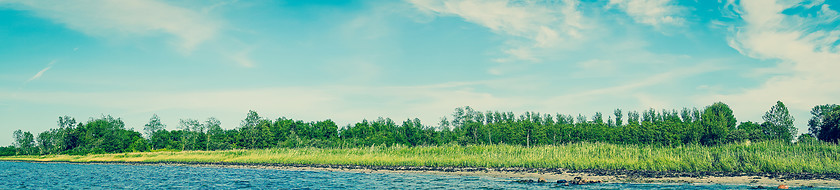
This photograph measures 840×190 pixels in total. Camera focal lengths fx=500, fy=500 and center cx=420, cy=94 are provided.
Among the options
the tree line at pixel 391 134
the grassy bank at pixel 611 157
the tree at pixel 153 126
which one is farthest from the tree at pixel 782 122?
the tree at pixel 153 126

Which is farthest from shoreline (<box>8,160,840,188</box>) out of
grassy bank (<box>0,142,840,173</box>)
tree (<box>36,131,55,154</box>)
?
tree (<box>36,131,55,154</box>)

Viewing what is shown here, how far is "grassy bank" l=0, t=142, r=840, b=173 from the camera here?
3300 centimetres

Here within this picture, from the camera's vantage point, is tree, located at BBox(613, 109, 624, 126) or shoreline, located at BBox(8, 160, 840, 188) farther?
tree, located at BBox(613, 109, 624, 126)

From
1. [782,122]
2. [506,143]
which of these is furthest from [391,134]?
[782,122]

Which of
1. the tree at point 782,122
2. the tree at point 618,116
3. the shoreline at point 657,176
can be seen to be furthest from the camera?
the tree at point 618,116

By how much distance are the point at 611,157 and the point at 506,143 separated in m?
80.1

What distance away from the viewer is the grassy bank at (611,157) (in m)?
33.0

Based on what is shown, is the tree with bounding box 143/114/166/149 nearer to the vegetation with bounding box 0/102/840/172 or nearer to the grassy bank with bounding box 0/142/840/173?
the vegetation with bounding box 0/102/840/172

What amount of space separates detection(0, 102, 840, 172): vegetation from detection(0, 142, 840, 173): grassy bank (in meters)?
0.09

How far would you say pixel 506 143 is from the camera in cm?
12162

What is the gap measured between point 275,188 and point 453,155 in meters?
23.9

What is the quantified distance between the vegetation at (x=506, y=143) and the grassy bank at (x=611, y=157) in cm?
9

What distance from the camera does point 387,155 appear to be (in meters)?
57.0

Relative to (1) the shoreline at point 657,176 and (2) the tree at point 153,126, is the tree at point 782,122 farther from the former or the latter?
(2) the tree at point 153,126
